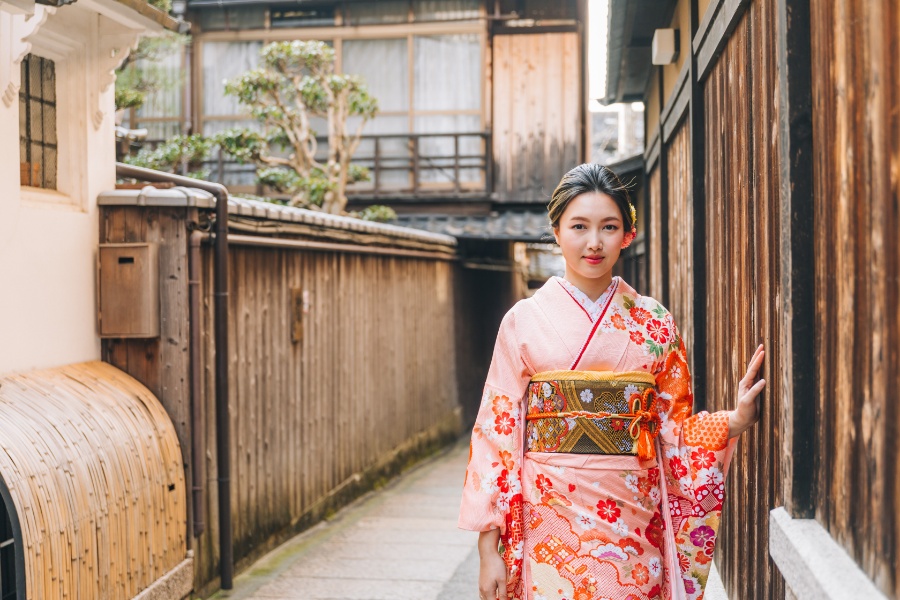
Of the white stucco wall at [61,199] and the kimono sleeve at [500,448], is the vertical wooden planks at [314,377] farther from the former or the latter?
the kimono sleeve at [500,448]

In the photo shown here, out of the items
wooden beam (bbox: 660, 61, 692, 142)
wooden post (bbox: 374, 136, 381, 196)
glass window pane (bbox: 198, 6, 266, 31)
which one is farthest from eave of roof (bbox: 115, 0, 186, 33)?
glass window pane (bbox: 198, 6, 266, 31)

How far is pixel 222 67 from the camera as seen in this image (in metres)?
17.0

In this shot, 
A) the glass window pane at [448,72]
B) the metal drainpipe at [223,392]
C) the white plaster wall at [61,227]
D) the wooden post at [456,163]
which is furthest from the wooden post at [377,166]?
the white plaster wall at [61,227]

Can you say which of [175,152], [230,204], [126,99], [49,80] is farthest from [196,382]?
[175,152]

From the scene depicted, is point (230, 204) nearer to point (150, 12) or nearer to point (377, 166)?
point (150, 12)

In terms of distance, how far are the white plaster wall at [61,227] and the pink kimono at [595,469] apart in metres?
3.07

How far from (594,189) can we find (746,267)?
0.67 m

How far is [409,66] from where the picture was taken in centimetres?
1677

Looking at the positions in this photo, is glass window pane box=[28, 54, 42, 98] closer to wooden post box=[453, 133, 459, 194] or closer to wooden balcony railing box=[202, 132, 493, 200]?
wooden balcony railing box=[202, 132, 493, 200]

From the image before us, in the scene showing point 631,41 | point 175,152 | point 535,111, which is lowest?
point 175,152

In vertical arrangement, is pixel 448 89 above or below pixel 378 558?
above

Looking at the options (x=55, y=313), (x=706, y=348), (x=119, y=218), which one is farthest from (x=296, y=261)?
(x=706, y=348)

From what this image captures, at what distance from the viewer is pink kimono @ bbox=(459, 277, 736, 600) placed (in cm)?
321

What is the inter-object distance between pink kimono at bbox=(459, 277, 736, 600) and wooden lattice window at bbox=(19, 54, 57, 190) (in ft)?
11.8
